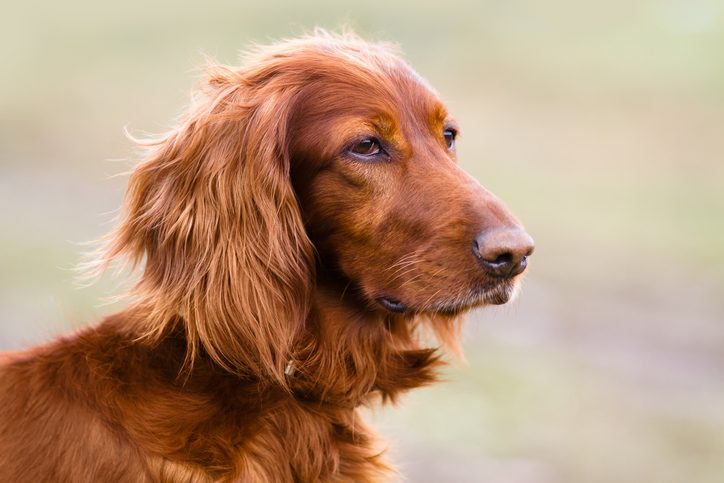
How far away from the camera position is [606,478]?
7215 millimetres

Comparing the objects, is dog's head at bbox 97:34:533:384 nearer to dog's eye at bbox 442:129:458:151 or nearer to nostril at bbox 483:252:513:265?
nostril at bbox 483:252:513:265

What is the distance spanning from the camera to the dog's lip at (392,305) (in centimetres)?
388

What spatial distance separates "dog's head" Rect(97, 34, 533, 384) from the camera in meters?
3.76

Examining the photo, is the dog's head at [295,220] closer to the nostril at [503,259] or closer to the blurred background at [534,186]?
the nostril at [503,259]

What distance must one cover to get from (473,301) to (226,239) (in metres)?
0.87

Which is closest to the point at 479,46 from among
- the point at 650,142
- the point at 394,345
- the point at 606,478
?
the point at 650,142

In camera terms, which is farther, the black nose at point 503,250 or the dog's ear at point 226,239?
the dog's ear at point 226,239

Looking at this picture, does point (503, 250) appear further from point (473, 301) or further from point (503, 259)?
point (473, 301)

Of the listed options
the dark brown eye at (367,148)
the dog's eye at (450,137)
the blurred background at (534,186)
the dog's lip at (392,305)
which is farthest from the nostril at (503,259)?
the blurred background at (534,186)

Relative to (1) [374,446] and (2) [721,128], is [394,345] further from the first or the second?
(2) [721,128]

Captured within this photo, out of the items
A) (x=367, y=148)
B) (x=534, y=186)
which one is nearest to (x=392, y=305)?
(x=367, y=148)

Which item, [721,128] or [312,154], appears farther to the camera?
[721,128]

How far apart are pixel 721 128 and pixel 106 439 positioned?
38.6ft

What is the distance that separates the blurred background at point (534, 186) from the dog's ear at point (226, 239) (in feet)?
1.84
